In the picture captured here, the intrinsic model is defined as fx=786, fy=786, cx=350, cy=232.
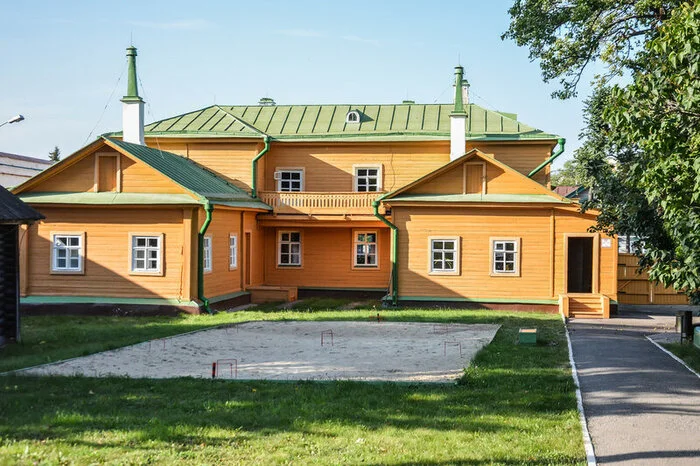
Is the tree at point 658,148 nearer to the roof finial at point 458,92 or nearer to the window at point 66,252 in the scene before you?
the roof finial at point 458,92

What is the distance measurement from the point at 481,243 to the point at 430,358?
1066 centimetres

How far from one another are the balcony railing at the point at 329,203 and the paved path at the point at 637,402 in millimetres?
11641

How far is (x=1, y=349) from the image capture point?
15641 millimetres

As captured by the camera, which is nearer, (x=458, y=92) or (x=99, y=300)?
(x=99, y=300)

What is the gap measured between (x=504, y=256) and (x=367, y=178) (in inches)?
265

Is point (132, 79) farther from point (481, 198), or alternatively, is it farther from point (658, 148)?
point (658, 148)

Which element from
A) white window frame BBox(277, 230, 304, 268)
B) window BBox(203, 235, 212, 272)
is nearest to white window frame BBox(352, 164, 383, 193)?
white window frame BBox(277, 230, 304, 268)

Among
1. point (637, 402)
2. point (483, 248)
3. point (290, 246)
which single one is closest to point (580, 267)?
point (483, 248)

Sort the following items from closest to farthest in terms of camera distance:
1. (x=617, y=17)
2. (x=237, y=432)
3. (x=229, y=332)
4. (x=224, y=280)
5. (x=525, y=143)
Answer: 1. (x=237, y=432)
2. (x=229, y=332)
3. (x=617, y=17)
4. (x=224, y=280)
5. (x=525, y=143)

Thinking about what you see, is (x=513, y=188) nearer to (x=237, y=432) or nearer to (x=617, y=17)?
(x=617, y=17)

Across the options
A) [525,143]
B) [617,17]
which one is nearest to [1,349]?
[617,17]

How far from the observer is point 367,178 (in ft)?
95.7

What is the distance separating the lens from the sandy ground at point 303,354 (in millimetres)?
12820

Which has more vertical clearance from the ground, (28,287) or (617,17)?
(617,17)
